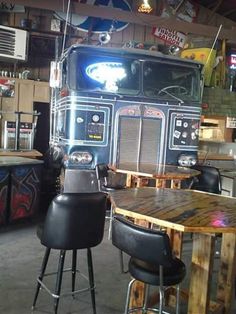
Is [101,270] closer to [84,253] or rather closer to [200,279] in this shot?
[84,253]

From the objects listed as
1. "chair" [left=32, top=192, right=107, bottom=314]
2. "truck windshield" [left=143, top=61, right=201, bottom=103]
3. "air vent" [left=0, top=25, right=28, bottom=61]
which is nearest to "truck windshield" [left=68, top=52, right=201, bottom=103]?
"truck windshield" [left=143, top=61, right=201, bottom=103]

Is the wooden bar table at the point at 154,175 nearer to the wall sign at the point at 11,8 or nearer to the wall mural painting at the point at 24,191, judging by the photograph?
the wall mural painting at the point at 24,191

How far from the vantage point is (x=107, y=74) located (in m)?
5.04

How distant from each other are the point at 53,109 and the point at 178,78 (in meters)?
2.16

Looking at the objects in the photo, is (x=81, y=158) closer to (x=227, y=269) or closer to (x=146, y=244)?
(x=227, y=269)

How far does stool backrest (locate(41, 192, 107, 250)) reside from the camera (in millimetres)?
2438

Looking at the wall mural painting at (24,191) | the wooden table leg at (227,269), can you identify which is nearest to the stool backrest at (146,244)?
the wooden table leg at (227,269)

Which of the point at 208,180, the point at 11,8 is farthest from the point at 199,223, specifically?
the point at 11,8

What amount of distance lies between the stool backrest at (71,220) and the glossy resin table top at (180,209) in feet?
0.59

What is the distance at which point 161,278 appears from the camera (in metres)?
2.02

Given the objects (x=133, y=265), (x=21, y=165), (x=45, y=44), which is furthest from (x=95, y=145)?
(x=45, y=44)

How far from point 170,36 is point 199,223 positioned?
7.46 m

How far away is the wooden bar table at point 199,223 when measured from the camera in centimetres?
204

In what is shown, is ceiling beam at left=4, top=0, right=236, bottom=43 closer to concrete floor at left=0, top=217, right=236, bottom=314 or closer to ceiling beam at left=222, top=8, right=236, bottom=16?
ceiling beam at left=222, top=8, right=236, bottom=16
